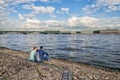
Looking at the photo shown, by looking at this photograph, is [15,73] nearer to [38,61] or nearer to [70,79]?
[70,79]

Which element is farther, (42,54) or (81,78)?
(42,54)

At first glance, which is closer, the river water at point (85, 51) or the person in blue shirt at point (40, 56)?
the person in blue shirt at point (40, 56)

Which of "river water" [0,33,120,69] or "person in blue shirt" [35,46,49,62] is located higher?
"person in blue shirt" [35,46,49,62]

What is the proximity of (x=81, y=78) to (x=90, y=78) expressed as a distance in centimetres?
103

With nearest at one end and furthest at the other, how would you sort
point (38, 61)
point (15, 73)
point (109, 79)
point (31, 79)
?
1. point (31, 79)
2. point (15, 73)
3. point (109, 79)
4. point (38, 61)

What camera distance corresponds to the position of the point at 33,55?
96.2ft

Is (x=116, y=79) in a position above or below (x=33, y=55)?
below

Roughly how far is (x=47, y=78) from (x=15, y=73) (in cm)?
341

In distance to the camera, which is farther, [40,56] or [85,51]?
[85,51]

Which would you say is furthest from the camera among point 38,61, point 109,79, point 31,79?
point 38,61

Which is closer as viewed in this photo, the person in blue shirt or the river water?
the person in blue shirt

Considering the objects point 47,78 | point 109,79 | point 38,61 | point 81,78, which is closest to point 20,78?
point 47,78

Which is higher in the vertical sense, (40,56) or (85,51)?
(40,56)

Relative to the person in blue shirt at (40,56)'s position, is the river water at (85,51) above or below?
below
